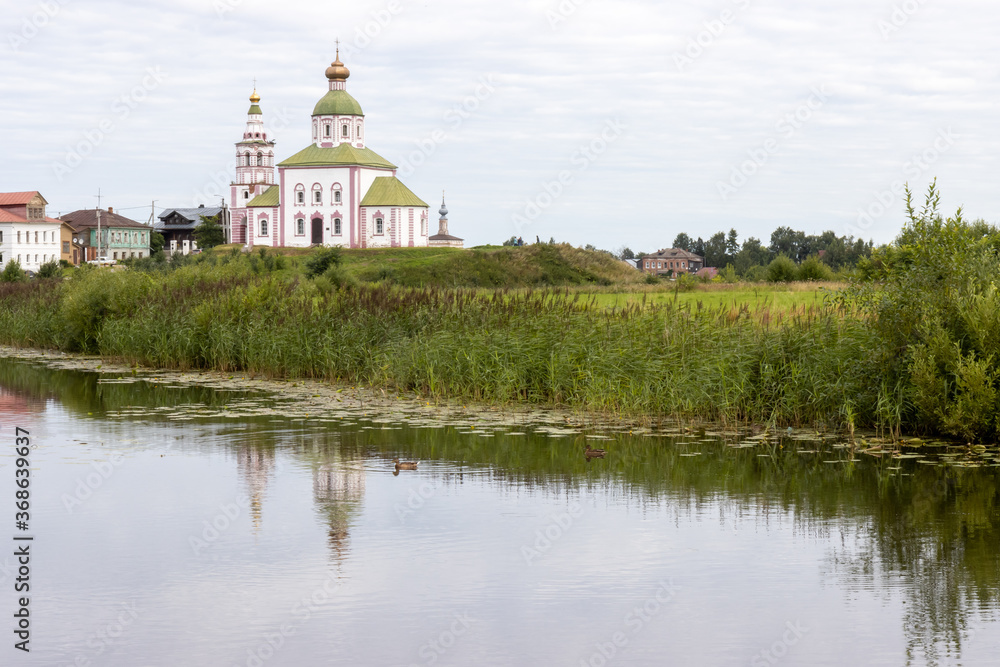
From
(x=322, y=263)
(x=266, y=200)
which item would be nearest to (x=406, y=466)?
(x=322, y=263)

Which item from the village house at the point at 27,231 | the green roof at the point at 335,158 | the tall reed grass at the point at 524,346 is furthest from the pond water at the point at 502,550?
the village house at the point at 27,231

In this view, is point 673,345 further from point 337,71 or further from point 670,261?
point 670,261

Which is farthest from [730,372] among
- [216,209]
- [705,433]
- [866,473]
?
[216,209]

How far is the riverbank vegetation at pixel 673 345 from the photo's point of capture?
560 inches

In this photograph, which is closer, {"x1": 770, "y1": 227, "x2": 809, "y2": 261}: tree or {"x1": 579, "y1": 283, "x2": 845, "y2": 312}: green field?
{"x1": 579, "y1": 283, "x2": 845, "y2": 312}: green field

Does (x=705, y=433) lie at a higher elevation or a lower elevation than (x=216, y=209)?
lower

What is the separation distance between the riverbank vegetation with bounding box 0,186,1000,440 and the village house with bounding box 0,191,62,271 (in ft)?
276

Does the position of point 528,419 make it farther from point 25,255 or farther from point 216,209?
point 216,209

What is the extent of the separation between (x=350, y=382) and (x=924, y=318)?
34.6 feet

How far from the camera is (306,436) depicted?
575 inches

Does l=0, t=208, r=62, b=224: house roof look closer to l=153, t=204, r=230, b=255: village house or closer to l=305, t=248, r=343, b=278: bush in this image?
l=153, t=204, r=230, b=255: village house

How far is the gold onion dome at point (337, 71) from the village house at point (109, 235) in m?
33.8

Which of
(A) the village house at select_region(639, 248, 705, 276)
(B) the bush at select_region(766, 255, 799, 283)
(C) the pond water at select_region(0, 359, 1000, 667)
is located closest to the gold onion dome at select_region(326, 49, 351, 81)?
(A) the village house at select_region(639, 248, 705, 276)

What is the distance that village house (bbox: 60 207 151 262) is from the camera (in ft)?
381
